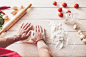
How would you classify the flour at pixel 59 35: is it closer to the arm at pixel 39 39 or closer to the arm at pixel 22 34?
the arm at pixel 39 39

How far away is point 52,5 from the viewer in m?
0.96

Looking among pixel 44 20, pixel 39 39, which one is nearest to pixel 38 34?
pixel 39 39

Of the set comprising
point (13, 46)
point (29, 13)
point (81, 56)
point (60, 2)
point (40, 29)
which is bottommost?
point (81, 56)

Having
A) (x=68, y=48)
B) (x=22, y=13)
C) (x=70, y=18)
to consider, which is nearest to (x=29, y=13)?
(x=22, y=13)

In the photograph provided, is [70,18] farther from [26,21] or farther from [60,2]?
[26,21]

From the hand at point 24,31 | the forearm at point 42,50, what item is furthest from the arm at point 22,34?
the forearm at point 42,50

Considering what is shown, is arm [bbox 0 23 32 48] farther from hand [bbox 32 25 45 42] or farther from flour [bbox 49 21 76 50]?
flour [bbox 49 21 76 50]

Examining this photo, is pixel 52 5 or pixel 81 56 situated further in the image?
pixel 52 5

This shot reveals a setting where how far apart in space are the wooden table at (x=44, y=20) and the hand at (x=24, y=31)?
5 centimetres

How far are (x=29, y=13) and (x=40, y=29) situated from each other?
0.70 feet

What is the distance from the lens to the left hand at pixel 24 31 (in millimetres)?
841

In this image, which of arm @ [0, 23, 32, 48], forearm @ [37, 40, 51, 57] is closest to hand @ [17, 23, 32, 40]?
arm @ [0, 23, 32, 48]

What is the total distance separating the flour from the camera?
0.87 m

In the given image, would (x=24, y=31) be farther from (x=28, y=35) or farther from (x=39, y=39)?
(x=39, y=39)
